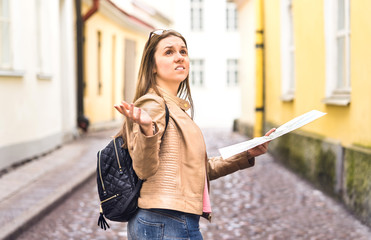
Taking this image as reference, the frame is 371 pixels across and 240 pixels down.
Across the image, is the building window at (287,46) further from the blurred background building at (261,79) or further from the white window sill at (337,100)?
the white window sill at (337,100)

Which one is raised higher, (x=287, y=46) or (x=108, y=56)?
(x=108, y=56)

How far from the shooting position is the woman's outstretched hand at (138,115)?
7.34 ft

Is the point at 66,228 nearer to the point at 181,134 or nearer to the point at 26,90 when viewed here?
the point at 181,134

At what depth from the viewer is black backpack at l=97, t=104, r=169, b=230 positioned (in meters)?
2.53

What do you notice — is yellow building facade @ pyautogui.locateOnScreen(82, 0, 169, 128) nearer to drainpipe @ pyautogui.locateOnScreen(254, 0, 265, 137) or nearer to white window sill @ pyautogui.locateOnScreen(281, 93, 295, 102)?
drainpipe @ pyautogui.locateOnScreen(254, 0, 265, 137)

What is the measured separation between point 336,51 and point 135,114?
6.01m

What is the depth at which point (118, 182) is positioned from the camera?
2.54 m

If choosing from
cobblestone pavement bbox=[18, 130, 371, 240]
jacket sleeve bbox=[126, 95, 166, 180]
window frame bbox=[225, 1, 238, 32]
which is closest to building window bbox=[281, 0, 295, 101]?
cobblestone pavement bbox=[18, 130, 371, 240]

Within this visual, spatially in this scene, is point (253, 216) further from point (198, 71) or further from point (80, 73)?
point (198, 71)

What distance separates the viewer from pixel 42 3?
1213 cm

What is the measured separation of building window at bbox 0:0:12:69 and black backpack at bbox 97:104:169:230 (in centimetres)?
758

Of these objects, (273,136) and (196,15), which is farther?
(196,15)

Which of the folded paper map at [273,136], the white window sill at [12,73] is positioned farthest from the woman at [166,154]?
the white window sill at [12,73]

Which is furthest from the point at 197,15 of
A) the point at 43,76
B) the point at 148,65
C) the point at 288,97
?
the point at 148,65
